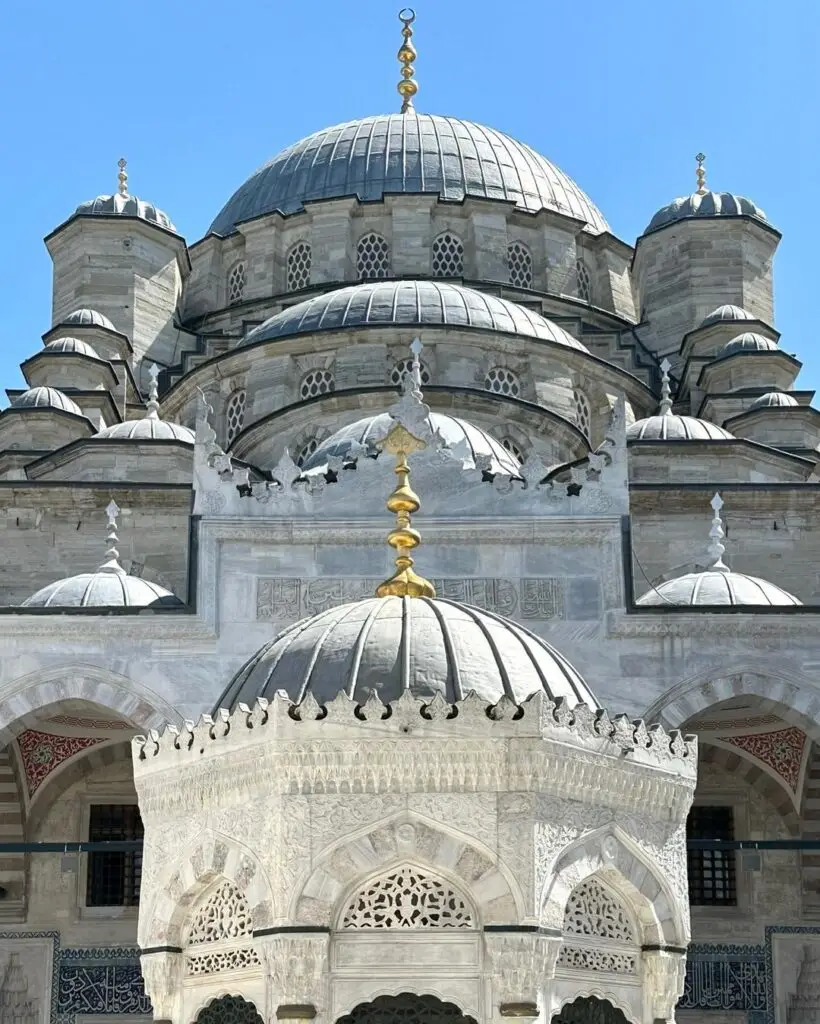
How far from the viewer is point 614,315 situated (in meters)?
30.7

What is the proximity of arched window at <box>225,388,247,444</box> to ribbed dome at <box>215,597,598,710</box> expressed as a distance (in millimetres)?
17596

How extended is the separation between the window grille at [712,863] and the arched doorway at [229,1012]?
499 inches

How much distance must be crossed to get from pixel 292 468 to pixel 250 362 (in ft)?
25.1

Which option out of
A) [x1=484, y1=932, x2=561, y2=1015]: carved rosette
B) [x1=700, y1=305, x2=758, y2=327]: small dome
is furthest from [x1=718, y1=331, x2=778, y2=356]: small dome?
[x1=484, y1=932, x2=561, y2=1015]: carved rosette

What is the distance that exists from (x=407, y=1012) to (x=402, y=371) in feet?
58.4

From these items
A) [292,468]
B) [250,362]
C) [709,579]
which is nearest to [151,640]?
[292,468]

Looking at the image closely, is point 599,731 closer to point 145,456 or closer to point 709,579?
point 709,579

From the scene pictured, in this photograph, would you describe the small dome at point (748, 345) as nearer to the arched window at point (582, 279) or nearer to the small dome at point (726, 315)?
the small dome at point (726, 315)

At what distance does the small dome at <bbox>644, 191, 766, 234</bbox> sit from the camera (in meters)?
31.0

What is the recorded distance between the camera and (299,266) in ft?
101

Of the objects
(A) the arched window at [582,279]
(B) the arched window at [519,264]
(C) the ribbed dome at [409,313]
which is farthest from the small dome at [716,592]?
(A) the arched window at [582,279]

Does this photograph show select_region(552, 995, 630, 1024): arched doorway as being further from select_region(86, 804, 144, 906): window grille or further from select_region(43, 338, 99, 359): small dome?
select_region(43, 338, 99, 359): small dome

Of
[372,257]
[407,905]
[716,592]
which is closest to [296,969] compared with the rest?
[407,905]

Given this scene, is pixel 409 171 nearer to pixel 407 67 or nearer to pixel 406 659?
pixel 407 67
